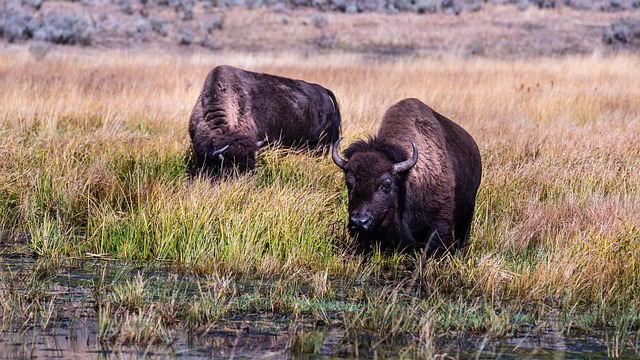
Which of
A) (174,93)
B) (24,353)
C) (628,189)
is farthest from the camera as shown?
(174,93)

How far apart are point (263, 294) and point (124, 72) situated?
14.2 meters

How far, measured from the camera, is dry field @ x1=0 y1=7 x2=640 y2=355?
587cm

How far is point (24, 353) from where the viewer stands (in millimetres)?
4887

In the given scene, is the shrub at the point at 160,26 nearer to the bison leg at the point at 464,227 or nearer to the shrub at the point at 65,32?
the shrub at the point at 65,32

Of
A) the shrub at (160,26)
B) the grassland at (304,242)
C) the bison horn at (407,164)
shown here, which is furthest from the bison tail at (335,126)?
the shrub at (160,26)

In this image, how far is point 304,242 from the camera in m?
7.52

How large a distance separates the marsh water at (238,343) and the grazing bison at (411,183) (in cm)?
134

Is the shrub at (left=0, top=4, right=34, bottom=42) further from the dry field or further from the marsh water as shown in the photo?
the marsh water

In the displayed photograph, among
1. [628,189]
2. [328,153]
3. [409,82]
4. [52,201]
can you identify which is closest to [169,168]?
[52,201]

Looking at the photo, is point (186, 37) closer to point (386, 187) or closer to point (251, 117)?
point (251, 117)

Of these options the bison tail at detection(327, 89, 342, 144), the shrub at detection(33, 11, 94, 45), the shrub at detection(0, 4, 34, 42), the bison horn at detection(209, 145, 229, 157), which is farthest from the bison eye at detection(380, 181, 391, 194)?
the shrub at detection(0, 4, 34, 42)

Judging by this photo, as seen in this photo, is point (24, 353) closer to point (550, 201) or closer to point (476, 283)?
point (476, 283)

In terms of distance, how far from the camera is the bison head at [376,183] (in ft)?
22.0

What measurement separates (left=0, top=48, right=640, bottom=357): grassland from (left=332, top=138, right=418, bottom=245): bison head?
42cm
